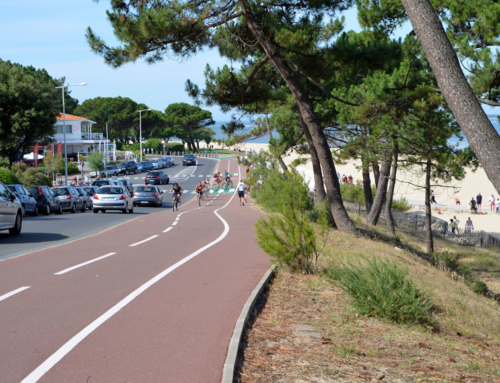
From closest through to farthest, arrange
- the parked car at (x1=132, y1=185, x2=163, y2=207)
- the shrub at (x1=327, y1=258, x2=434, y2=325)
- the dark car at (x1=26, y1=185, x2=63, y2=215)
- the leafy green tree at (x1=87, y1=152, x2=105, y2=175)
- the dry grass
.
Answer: the dry grass → the shrub at (x1=327, y1=258, x2=434, y2=325) → the dark car at (x1=26, y1=185, x2=63, y2=215) → the parked car at (x1=132, y1=185, x2=163, y2=207) → the leafy green tree at (x1=87, y1=152, x2=105, y2=175)

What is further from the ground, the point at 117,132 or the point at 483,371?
the point at 117,132

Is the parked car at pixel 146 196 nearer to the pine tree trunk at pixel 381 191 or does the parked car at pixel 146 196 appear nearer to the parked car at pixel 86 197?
the parked car at pixel 86 197

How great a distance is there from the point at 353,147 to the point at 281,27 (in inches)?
251

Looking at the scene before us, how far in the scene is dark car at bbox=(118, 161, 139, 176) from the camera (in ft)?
253

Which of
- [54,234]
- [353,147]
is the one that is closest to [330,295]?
[54,234]

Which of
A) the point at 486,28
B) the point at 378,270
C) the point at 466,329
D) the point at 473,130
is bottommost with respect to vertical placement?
the point at 466,329

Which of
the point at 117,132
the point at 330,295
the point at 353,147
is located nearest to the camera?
the point at 330,295

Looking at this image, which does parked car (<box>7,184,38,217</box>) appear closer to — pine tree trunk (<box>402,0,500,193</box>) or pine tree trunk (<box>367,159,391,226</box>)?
pine tree trunk (<box>367,159,391,226</box>)

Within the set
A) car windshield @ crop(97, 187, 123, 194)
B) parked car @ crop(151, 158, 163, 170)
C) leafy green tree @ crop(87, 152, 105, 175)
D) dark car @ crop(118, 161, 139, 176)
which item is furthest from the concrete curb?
parked car @ crop(151, 158, 163, 170)

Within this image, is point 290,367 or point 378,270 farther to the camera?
point 378,270

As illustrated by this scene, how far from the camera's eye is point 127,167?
78.1 metres

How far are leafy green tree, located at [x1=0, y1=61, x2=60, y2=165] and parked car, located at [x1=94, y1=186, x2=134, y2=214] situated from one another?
18.4 m

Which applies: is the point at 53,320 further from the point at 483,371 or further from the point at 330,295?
the point at 483,371

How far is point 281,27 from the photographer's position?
16.3m
